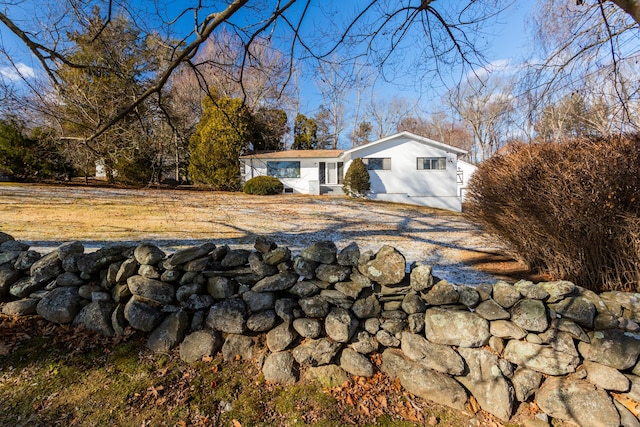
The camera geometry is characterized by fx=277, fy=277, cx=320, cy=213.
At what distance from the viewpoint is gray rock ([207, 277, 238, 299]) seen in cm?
275

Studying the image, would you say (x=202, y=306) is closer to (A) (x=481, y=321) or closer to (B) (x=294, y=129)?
(A) (x=481, y=321)

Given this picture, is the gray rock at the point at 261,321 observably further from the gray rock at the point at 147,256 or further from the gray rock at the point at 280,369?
the gray rock at the point at 147,256

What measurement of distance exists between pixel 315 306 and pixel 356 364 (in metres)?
0.61

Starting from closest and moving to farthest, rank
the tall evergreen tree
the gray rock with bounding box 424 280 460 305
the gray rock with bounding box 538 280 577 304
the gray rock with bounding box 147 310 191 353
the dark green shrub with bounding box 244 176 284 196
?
the gray rock with bounding box 538 280 577 304 < the gray rock with bounding box 424 280 460 305 < the gray rock with bounding box 147 310 191 353 < the dark green shrub with bounding box 244 176 284 196 < the tall evergreen tree

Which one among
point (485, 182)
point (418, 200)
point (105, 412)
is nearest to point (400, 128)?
point (418, 200)

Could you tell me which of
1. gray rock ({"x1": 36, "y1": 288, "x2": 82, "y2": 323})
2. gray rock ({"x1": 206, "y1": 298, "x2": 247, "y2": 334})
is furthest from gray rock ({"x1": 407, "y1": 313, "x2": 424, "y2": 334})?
gray rock ({"x1": 36, "y1": 288, "x2": 82, "y2": 323})

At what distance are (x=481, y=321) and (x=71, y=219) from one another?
980 centimetres

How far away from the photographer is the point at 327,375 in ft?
7.98

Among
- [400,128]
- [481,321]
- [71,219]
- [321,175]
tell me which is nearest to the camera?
[481,321]

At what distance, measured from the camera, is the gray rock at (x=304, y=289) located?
268 centimetres

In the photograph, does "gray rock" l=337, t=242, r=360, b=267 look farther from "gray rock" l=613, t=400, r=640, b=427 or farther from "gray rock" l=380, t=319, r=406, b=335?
"gray rock" l=613, t=400, r=640, b=427

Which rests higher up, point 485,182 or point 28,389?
point 485,182

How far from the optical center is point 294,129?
81.3 ft

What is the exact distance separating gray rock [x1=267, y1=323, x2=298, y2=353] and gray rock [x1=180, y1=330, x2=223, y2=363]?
502 millimetres
